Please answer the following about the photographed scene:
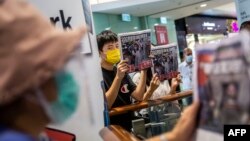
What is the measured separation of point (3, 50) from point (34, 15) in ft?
0.39

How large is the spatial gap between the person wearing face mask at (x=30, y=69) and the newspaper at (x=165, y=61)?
1977 mm

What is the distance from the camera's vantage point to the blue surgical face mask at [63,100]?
2.88 feet

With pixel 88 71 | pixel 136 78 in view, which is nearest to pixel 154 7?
pixel 136 78

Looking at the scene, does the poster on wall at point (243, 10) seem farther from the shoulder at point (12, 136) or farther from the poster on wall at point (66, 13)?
the shoulder at point (12, 136)

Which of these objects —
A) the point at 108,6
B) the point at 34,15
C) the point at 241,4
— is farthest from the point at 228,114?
the point at 108,6

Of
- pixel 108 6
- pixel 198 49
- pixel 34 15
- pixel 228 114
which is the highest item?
pixel 108 6

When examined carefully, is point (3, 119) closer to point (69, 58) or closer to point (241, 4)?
point (69, 58)

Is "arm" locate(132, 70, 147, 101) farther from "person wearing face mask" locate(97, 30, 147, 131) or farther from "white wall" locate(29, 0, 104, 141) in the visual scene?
"white wall" locate(29, 0, 104, 141)

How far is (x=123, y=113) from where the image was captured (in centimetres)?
239

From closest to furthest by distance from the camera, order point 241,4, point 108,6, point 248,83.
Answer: point 248,83 → point 241,4 → point 108,6

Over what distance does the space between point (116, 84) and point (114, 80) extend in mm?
64

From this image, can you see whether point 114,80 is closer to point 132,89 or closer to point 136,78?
point 132,89

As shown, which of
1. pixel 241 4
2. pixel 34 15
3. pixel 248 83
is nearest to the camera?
pixel 248 83

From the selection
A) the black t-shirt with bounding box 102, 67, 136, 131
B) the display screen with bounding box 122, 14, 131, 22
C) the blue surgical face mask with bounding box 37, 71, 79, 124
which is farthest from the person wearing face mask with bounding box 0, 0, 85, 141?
the display screen with bounding box 122, 14, 131, 22
